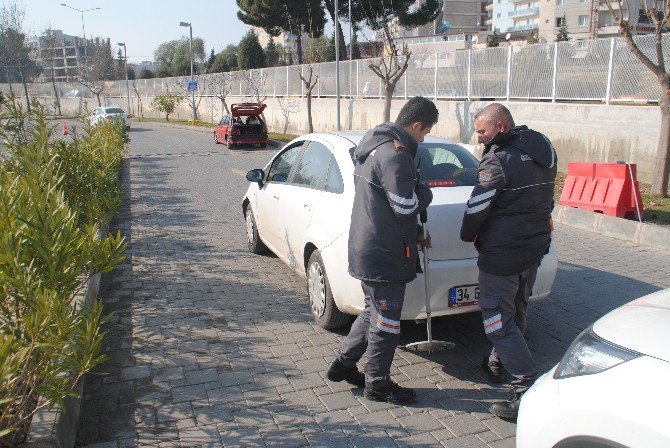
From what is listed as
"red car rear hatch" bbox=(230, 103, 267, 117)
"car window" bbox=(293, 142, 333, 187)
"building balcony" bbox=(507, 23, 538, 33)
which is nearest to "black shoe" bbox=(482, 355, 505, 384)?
"car window" bbox=(293, 142, 333, 187)

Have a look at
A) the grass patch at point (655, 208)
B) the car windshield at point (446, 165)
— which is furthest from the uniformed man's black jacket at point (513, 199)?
the grass patch at point (655, 208)

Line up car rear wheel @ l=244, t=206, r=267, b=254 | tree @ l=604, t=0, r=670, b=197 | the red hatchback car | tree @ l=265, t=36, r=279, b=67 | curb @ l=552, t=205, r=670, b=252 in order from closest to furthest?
car rear wheel @ l=244, t=206, r=267, b=254, curb @ l=552, t=205, r=670, b=252, tree @ l=604, t=0, r=670, b=197, the red hatchback car, tree @ l=265, t=36, r=279, b=67

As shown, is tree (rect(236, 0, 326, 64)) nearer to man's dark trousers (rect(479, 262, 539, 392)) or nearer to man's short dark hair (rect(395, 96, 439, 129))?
man's short dark hair (rect(395, 96, 439, 129))

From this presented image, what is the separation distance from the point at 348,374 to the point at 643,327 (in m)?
2.27

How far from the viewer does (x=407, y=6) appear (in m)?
37.9

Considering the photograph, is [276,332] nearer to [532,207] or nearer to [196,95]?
[532,207]

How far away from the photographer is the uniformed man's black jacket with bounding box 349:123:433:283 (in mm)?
3721

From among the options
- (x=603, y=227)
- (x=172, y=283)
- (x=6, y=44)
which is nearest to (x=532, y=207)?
(x=172, y=283)

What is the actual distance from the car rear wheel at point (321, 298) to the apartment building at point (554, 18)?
58524 mm

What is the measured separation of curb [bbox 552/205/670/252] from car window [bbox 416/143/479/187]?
3.96 metres

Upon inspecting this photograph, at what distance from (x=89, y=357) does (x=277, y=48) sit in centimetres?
7330

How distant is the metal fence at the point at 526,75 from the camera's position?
13867 millimetres

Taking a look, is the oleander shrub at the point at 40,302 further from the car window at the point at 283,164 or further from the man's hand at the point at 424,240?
the car window at the point at 283,164

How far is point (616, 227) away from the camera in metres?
8.75
